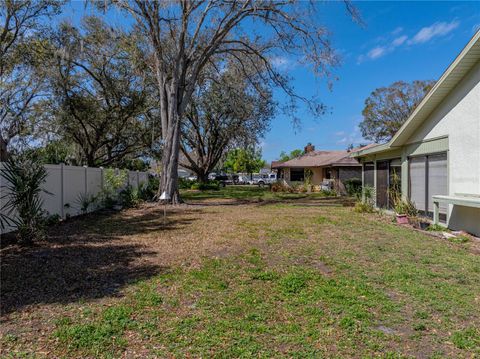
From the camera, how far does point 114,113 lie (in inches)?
794

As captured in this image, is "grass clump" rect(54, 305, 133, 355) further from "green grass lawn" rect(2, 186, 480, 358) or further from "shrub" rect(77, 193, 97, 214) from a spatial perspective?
"shrub" rect(77, 193, 97, 214)

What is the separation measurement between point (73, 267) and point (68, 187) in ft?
20.1

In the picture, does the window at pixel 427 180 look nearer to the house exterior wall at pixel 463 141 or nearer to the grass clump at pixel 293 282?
the house exterior wall at pixel 463 141

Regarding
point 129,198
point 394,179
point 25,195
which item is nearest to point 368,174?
point 394,179

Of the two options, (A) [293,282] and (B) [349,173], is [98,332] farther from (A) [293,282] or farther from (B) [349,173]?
(B) [349,173]

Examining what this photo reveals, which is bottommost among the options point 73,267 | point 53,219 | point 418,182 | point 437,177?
point 73,267

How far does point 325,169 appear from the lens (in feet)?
98.0

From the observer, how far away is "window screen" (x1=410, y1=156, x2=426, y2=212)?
33.7 feet

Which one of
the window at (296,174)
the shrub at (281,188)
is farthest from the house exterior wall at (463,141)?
the window at (296,174)

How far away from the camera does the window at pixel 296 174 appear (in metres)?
32.1

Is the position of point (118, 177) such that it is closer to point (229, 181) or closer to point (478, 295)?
point (478, 295)

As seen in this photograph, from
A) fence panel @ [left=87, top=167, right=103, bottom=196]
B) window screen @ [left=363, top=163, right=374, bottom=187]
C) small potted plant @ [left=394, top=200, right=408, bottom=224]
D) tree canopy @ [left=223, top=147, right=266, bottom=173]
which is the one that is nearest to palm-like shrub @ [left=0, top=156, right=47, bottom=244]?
fence panel @ [left=87, top=167, right=103, bottom=196]

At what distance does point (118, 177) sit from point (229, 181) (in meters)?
39.7

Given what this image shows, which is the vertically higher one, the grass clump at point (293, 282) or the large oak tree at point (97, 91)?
the large oak tree at point (97, 91)
